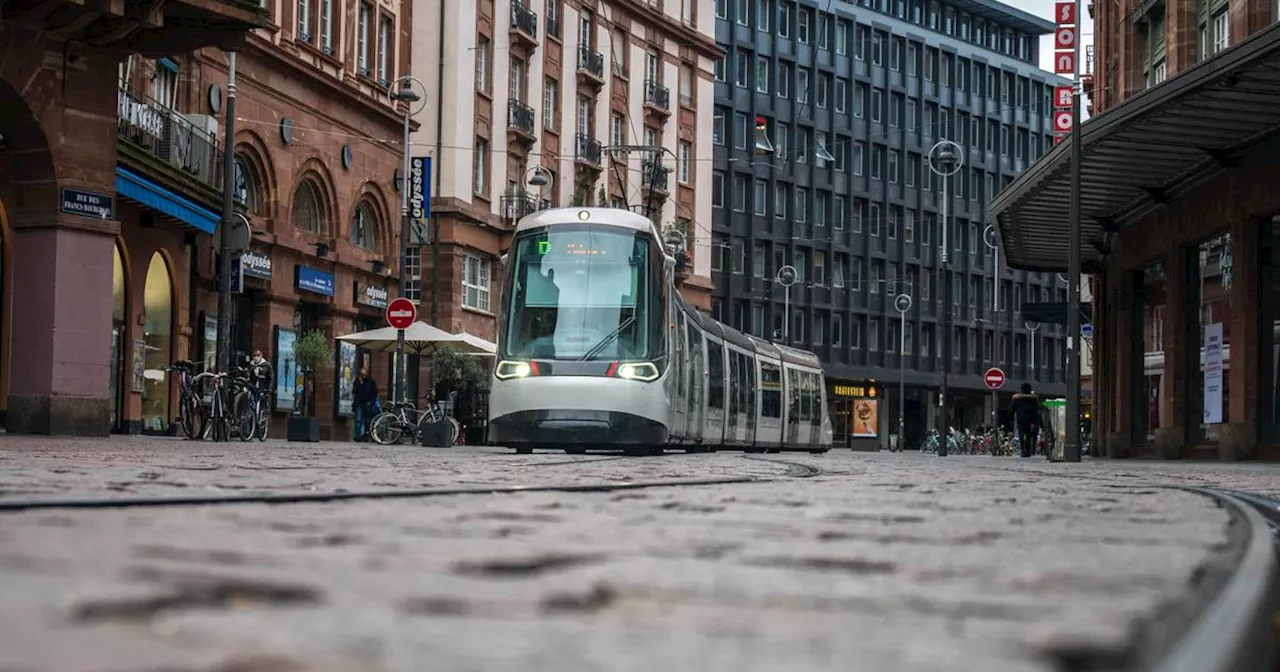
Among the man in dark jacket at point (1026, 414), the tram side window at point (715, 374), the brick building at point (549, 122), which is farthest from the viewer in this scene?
the brick building at point (549, 122)

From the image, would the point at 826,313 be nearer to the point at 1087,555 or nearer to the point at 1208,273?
the point at 1208,273

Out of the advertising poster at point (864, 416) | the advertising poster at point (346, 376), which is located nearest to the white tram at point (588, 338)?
the advertising poster at point (346, 376)

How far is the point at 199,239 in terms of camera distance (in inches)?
1479

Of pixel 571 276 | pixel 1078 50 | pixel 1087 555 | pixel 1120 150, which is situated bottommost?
pixel 1087 555

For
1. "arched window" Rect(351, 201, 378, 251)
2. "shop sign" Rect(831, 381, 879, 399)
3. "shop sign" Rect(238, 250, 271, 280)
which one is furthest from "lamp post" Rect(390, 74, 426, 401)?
"shop sign" Rect(831, 381, 879, 399)

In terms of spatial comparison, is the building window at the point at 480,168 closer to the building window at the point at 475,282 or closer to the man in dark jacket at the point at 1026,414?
the building window at the point at 475,282

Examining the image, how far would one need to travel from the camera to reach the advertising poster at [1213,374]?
29219mm

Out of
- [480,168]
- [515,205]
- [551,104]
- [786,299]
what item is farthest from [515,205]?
[786,299]

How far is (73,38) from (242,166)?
15.0m

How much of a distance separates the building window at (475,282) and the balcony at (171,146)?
17.7 metres

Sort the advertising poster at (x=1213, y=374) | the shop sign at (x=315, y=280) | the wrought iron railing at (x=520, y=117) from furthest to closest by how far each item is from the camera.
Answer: the wrought iron railing at (x=520, y=117) < the shop sign at (x=315, y=280) < the advertising poster at (x=1213, y=374)

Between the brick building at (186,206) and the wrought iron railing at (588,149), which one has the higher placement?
the wrought iron railing at (588,149)

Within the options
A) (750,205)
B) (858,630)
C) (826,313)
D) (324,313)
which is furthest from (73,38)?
(826,313)

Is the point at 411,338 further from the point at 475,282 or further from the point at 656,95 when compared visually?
the point at 656,95
